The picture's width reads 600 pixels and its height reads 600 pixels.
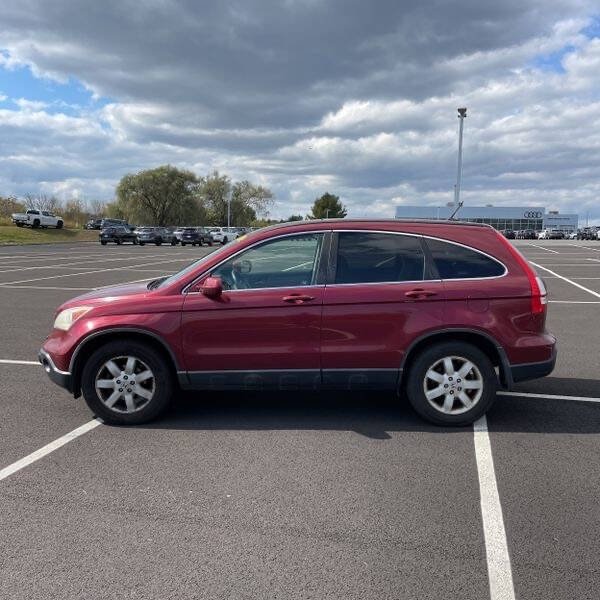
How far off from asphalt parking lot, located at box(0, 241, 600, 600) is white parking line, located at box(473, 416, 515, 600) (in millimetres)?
10

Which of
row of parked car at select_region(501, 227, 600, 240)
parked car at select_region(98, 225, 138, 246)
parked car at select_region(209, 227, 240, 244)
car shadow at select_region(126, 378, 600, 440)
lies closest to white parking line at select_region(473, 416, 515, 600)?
car shadow at select_region(126, 378, 600, 440)

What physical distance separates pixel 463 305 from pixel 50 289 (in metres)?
12.4

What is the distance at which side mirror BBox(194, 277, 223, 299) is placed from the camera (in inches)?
179

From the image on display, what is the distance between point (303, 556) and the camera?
2.96 metres

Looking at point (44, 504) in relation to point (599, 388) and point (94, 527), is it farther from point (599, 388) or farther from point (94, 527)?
point (599, 388)

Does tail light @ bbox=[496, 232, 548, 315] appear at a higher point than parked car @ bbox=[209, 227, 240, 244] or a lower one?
lower

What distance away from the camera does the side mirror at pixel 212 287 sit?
454 cm

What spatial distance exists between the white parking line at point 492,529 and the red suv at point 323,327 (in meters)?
0.59

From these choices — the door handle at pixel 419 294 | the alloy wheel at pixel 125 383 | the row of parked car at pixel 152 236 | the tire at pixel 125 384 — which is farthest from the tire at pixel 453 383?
the row of parked car at pixel 152 236

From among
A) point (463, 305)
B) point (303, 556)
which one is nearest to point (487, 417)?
point (463, 305)

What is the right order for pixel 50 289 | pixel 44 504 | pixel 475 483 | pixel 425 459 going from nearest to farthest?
pixel 44 504, pixel 475 483, pixel 425 459, pixel 50 289

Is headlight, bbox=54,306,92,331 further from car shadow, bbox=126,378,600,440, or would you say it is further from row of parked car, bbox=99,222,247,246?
row of parked car, bbox=99,222,247,246

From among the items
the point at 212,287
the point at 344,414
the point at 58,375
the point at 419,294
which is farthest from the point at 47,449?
the point at 419,294

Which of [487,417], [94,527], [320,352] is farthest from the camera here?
[487,417]
